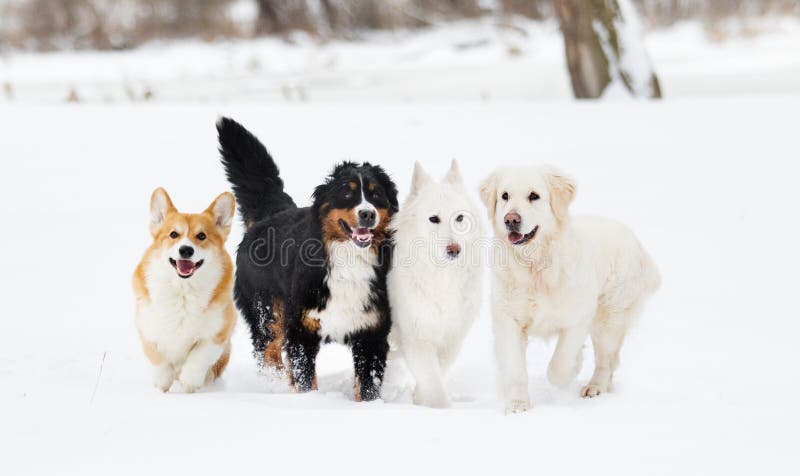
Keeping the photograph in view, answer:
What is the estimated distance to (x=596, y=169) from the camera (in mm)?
9250

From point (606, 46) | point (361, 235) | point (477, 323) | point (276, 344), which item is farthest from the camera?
point (606, 46)

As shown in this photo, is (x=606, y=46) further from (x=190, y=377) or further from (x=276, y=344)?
(x=190, y=377)

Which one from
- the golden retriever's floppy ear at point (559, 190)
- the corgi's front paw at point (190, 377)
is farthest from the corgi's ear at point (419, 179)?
the corgi's front paw at point (190, 377)

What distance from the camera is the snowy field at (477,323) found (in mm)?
3631

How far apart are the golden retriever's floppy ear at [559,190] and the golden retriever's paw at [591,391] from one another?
1043 millimetres

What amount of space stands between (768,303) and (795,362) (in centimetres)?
105

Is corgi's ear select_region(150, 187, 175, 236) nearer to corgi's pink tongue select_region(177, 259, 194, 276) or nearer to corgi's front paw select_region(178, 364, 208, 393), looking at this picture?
corgi's pink tongue select_region(177, 259, 194, 276)

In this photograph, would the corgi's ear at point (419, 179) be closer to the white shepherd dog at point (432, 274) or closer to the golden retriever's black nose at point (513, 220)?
the white shepherd dog at point (432, 274)

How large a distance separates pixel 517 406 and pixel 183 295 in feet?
6.25

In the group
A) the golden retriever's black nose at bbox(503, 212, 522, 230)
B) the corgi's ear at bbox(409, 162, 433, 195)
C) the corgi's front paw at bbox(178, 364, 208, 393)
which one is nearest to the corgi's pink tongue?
the corgi's front paw at bbox(178, 364, 208, 393)

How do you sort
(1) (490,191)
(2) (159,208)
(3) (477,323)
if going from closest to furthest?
(1) (490,191), (2) (159,208), (3) (477,323)

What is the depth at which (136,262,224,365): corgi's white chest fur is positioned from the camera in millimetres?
4844

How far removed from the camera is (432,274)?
4852mm

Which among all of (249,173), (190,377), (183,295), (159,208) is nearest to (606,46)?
(249,173)
